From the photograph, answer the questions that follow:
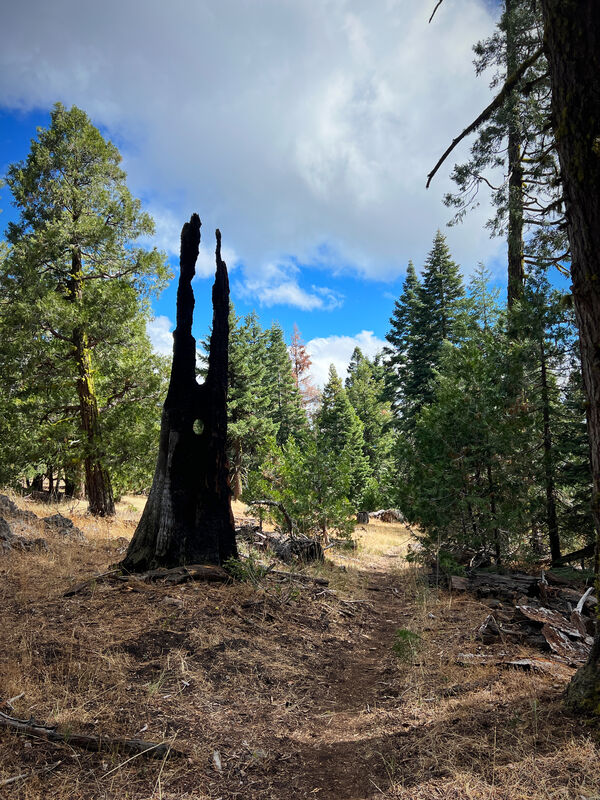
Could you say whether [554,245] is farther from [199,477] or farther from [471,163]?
[199,477]

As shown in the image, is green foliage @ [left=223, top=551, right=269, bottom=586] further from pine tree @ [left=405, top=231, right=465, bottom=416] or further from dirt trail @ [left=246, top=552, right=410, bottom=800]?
pine tree @ [left=405, top=231, right=465, bottom=416]

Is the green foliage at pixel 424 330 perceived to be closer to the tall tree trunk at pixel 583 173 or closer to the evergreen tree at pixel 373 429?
the evergreen tree at pixel 373 429

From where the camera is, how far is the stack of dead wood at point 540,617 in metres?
4.61

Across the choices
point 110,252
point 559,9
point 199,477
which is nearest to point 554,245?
point 559,9

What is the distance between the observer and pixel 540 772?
2.41m

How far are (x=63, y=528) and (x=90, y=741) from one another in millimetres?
7377

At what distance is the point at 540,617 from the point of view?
5.13m

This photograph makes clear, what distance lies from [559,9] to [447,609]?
727 centimetres

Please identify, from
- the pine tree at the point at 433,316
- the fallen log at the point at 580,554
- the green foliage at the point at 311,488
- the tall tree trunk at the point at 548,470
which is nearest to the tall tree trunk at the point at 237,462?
the pine tree at the point at 433,316

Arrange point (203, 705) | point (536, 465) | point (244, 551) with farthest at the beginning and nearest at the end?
point (536, 465) < point (244, 551) < point (203, 705)

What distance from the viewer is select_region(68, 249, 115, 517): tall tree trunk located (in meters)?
13.5

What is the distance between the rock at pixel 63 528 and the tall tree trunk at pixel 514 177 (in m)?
10.0

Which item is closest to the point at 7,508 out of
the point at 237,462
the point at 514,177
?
the point at 514,177

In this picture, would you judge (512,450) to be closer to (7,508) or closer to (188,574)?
(188,574)
